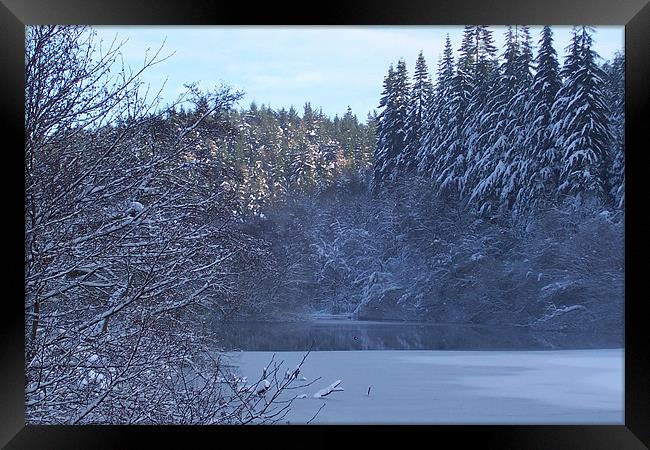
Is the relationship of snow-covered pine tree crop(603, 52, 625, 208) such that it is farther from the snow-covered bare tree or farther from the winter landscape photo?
the snow-covered bare tree

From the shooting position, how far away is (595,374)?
13.3 m

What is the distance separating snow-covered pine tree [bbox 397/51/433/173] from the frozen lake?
3648 millimetres

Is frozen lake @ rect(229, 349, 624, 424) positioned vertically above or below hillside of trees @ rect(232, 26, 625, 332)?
below

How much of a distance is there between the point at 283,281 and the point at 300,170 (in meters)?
A: 2.06

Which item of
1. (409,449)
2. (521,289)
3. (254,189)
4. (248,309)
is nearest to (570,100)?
(521,289)

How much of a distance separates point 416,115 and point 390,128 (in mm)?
587

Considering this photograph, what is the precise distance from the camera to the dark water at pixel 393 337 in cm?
1252

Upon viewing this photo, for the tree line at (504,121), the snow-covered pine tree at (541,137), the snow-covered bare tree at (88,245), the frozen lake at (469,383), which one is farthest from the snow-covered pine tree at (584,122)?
the snow-covered bare tree at (88,245)

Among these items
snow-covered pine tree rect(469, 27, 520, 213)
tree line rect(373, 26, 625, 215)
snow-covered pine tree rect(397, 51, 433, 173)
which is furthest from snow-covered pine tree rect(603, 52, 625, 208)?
snow-covered pine tree rect(397, 51, 433, 173)

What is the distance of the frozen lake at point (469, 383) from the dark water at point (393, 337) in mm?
166

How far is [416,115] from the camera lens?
48.0 feet

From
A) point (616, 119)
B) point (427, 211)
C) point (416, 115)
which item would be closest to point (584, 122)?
point (616, 119)

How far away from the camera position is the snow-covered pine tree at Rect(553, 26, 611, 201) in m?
14.0
